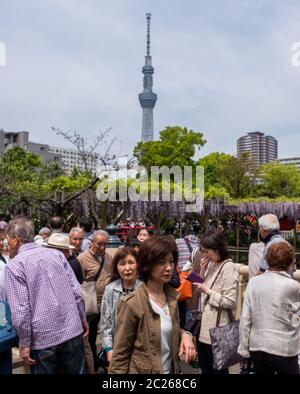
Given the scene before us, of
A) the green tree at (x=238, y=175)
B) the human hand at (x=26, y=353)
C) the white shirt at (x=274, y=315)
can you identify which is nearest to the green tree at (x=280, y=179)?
A: the green tree at (x=238, y=175)

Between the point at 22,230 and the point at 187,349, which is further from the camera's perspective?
the point at 22,230

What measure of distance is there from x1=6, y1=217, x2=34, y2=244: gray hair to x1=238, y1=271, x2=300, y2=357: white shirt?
1549 mm

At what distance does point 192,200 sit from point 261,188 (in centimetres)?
1951

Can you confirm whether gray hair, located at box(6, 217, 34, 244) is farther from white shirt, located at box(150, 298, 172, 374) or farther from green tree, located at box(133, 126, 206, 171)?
green tree, located at box(133, 126, 206, 171)

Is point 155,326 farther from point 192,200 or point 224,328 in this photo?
point 192,200

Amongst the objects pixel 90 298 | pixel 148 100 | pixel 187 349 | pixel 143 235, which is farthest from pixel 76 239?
pixel 148 100

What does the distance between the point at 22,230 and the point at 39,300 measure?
20.8 inches

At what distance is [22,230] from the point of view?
3.11m

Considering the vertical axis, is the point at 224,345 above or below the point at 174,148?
below

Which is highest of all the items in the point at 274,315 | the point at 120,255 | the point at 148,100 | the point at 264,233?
the point at 148,100

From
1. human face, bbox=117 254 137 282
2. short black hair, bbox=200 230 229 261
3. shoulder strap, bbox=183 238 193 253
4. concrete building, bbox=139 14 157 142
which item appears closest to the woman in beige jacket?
short black hair, bbox=200 230 229 261

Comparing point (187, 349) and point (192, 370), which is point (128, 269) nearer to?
point (187, 349)

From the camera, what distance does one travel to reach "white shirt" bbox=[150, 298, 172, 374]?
90.0 inches
